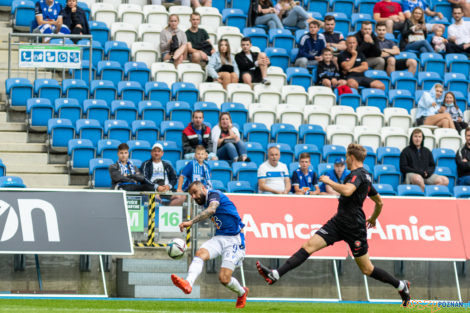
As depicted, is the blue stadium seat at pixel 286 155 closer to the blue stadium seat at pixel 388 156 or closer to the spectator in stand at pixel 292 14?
the blue stadium seat at pixel 388 156

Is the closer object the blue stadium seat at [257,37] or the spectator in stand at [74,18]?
A: the spectator in stand at [74,18]

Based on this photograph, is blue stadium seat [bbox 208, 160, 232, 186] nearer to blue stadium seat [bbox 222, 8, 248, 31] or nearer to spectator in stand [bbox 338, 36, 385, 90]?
spectator in stand [bbox 338, 36, 385, 90]

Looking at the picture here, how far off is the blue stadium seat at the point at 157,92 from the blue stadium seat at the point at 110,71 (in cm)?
68

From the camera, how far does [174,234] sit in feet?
50.9

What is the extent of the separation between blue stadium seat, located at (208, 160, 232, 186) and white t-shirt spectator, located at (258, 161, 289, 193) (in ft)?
1.98

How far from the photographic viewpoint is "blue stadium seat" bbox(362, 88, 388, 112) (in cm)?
2127

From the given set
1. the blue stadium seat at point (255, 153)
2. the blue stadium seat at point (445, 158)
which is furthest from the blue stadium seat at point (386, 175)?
the blue stadium seat at point (255, 153)

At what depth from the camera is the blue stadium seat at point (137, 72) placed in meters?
19.8

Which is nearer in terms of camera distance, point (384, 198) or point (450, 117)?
point (384, 198)

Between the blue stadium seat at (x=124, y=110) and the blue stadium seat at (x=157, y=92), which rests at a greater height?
the blue stadium seat at (x=157, y=92)

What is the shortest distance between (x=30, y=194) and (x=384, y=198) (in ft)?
19.1

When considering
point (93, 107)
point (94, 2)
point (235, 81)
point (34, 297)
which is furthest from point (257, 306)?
point (94, 2)

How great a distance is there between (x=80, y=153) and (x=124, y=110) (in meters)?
1.48

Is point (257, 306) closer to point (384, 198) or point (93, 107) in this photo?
point (384, 198)
